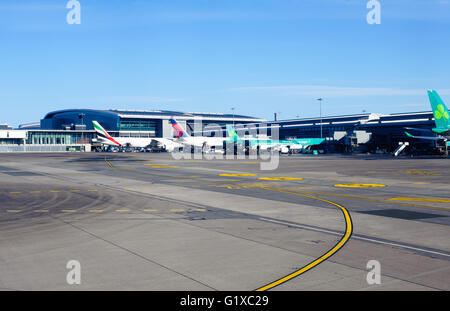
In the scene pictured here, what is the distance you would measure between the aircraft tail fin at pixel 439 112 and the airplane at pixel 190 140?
6982 centimetres

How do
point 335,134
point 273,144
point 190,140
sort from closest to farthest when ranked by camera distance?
point 273,144 → point 190,140 → point 335,134

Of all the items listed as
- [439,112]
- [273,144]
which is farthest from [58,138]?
[439,112]

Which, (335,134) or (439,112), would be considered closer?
(439,112)

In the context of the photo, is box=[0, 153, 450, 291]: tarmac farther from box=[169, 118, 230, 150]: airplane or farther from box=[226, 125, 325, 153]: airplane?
box=[169, 118, 230, 150]: airplane

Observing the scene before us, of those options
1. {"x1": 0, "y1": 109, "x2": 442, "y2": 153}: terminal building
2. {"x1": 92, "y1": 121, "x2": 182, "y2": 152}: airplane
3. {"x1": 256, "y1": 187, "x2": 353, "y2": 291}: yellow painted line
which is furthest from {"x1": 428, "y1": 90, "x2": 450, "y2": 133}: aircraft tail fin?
{"x1": 92, "y1": 121, "x2": 182, "y2": 152}: airplane

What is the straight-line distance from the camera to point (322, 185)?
109ft

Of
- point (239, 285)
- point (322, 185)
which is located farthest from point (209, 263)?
point (322, 185)

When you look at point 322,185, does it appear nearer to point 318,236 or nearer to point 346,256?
point 318,236

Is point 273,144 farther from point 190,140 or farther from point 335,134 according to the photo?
point 190,140

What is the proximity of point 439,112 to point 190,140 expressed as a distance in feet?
232

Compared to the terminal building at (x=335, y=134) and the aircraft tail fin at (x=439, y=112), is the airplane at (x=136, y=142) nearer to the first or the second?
the terminal building at (x=335, y=134)

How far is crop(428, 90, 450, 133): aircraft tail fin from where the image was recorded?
6406 cm

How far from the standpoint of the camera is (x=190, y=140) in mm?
124312

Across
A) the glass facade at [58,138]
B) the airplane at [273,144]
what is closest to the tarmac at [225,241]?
the airplane at [273,144]
